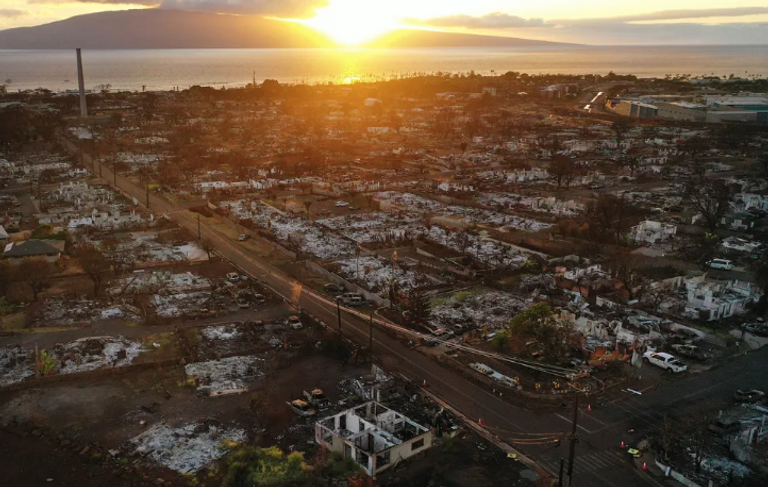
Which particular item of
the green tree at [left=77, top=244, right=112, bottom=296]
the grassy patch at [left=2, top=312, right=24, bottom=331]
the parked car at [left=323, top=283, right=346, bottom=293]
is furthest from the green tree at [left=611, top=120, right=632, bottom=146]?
the grassy patch at [left=2, top=312, right=24, bottom=331]

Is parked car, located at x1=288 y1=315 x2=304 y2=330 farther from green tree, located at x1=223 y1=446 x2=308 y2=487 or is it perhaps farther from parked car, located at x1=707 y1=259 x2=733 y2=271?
parked car, located at x1=707 y1=259 x2=733 y2=271

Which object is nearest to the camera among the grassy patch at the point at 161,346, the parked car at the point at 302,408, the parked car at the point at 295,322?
the parked car at the point at 302,408

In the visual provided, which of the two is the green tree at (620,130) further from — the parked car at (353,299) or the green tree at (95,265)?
the green tree at (95,265)

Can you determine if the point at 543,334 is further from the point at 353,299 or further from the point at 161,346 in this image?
the point at 161,346

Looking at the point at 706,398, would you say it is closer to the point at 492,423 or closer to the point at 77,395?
the point at 492,423

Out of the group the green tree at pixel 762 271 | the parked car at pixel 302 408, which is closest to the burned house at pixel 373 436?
the parked car at pixel 302 408

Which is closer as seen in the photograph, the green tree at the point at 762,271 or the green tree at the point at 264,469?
the green tree at the point at 264,469

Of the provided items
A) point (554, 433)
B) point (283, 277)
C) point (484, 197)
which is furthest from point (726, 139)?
point (554, 433)
